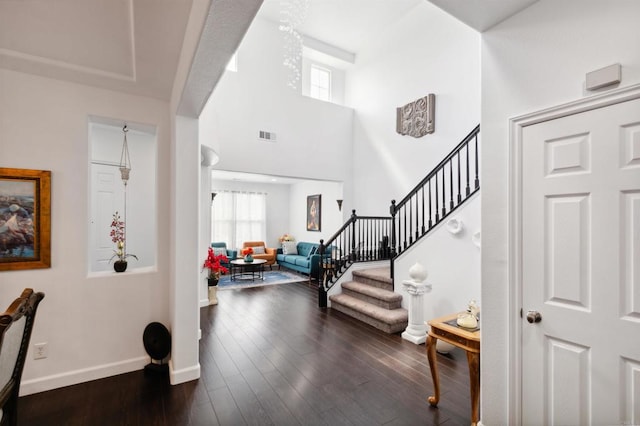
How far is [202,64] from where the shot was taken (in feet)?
5.77

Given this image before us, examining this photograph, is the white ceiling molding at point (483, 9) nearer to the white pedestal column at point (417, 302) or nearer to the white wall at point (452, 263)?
the white wall at point (452, 263)

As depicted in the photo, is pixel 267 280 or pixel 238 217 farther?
pixel 238 217

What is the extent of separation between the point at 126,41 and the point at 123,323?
249 centimetres

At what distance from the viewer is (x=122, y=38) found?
204 centimetres

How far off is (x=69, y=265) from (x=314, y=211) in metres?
6.80

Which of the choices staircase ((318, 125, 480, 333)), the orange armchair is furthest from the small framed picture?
staircase ((318, 125, 480, 333))

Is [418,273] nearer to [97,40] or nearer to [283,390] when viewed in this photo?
[283,390]

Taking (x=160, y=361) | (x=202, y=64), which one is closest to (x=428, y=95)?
(x=202, y=64)

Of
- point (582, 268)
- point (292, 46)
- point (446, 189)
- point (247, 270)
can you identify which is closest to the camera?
point (582, 268)

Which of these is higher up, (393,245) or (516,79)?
(516,79)

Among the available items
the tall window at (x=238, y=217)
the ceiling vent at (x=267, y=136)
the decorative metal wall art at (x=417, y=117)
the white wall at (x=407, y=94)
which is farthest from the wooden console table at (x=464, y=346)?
the tall window at (x=238, y=217)

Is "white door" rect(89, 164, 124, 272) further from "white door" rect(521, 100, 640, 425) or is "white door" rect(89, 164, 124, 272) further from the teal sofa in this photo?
"white door" rect(521, 100, 640, 425)

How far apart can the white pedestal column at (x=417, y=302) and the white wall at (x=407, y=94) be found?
9.29 feet

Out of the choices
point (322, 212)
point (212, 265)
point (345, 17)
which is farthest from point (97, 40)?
point (322, 212)
